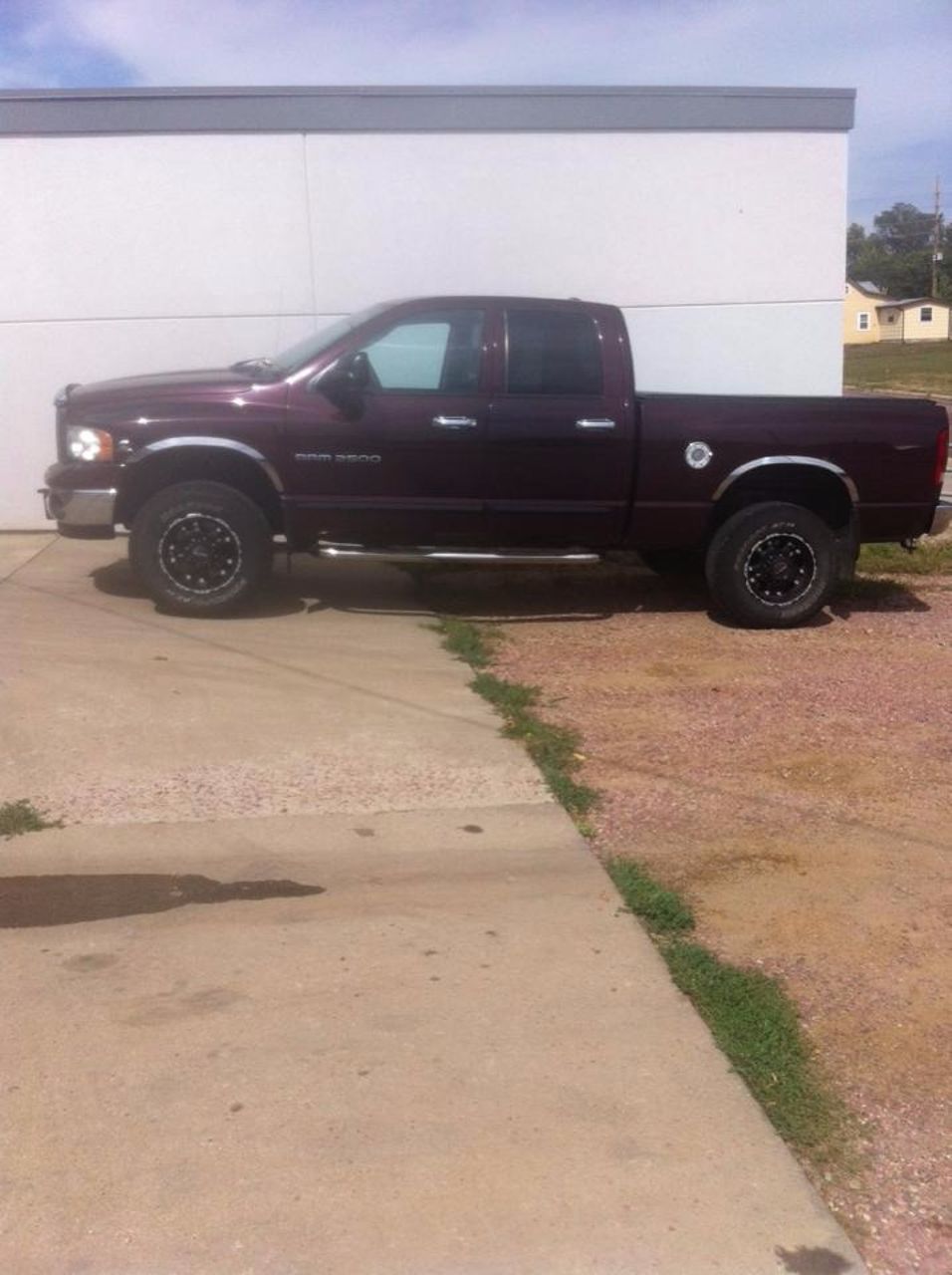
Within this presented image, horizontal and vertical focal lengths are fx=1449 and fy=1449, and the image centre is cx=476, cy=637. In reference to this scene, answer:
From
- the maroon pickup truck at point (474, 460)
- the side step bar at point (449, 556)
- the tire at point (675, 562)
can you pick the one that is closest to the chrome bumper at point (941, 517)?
the maroon pickup truck at point (474, 460)

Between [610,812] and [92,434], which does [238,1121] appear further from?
[92,434]

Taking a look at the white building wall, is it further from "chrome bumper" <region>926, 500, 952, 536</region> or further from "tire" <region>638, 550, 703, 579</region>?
"chrome bumper" <region>926, 500, 952, 536</region>

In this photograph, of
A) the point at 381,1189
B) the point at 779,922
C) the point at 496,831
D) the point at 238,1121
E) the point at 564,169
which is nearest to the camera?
the point at 381,1189

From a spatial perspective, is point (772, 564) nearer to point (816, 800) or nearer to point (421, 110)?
point (816, 800)

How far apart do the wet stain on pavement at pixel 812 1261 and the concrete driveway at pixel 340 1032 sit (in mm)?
11

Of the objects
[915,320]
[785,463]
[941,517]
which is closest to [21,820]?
[785,463]

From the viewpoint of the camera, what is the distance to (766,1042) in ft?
13.2

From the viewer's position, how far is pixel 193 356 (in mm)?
11398

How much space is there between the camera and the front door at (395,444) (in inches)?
336

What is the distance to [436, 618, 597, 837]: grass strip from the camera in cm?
589

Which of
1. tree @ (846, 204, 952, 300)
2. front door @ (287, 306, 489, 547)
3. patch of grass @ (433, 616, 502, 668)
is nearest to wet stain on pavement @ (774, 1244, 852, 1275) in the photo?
patch of grass @ (433, 616, 502, 668)

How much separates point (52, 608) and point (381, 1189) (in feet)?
20.1

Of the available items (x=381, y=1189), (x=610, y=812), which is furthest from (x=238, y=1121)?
(x=610, y=812)

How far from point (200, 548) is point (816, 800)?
4.23m
